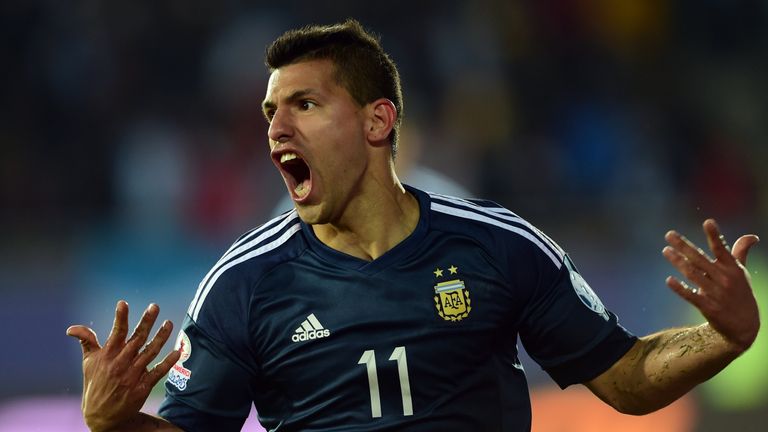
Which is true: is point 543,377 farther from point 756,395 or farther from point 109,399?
point 109,399

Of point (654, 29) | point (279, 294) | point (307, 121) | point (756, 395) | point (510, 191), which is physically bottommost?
point (756, 395)

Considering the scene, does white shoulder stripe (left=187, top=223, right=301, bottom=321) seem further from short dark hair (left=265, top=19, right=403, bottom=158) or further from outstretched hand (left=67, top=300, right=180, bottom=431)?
short dark hair (left=265, top=19, right=403, bottom=158)

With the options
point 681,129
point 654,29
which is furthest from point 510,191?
point 654,29

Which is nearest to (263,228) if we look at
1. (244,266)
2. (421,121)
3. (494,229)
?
(244,266)

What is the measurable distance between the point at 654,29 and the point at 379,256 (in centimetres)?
920

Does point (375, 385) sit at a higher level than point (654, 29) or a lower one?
lower

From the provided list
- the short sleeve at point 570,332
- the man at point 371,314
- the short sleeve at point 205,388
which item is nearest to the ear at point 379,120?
the man at point 371,314

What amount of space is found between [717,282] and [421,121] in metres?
7.04

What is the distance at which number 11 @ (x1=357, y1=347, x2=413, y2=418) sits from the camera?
3568 mm

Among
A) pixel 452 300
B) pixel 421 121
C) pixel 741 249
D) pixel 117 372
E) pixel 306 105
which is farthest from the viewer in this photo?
pixel 421 121

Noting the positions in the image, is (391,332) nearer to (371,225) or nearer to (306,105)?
(371,225)

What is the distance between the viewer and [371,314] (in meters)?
3.65

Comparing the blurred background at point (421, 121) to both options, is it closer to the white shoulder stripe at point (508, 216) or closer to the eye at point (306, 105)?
the white shoulder stripe at point (508, 216)

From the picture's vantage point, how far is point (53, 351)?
7605mm
